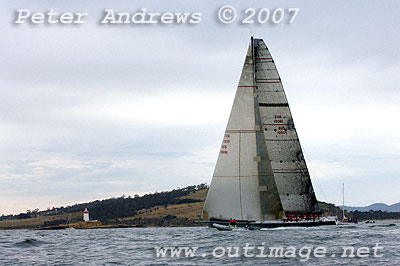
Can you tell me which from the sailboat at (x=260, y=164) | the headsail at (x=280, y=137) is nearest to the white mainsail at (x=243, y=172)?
the sailboat at (x=260, y=164)

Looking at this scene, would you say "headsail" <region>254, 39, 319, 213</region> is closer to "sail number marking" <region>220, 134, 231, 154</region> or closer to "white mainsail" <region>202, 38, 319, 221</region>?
"white mainsail" <region>202, 38, 319, 221</region>

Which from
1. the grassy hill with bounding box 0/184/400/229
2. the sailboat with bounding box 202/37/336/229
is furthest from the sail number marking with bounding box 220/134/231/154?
the grassy hill with bounding box 0/184/400/229

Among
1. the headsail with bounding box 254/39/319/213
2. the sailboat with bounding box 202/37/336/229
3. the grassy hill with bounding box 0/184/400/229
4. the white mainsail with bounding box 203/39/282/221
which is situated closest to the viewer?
the white mainsail with bounding box 203/39/282/221

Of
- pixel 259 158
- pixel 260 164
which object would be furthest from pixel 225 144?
pixel 260 164

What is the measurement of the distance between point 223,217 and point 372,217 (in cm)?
12775

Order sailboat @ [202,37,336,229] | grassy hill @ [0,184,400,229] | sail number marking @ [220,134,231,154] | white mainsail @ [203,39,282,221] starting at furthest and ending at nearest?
grassy hill @ [0,184,400,229] → sail number marking @ [220,134,231,154] → sailboat @ [202,37,336,229] → white mainsail @ [203,39,282,221]

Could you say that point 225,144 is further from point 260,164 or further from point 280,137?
point 280,137

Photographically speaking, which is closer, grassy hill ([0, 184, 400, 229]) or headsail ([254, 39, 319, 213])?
headsail ([254, 39, 319, 213])

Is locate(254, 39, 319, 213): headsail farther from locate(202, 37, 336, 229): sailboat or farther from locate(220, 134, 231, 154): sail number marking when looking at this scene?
locate(220, 134, 231, 154): sail number marking

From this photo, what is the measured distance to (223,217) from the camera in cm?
6178

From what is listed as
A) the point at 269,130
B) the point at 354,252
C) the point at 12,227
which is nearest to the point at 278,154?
the point at 269,130

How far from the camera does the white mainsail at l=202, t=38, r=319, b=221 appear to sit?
203 feet

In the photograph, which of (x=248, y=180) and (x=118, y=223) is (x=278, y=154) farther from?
(x=118, y=223)

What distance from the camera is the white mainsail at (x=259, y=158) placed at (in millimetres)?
61875
